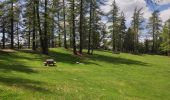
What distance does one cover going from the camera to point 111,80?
32.5 metres

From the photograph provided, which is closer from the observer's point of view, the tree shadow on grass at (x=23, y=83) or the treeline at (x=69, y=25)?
the tree shadow on grass at (x=23, y=83)

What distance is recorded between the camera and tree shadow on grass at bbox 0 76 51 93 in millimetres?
22552

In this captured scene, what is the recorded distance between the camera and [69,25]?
67500 millimetres

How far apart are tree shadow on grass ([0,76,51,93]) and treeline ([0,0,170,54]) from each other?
85.3 ft

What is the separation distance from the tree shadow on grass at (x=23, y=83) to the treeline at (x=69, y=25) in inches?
1024

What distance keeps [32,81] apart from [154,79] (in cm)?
1695

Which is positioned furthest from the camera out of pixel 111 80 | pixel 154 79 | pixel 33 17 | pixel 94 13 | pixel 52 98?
pixel 94 13

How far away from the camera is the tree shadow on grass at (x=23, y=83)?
22552mm

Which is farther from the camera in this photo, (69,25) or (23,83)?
(69,25)

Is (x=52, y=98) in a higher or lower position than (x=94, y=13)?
lower

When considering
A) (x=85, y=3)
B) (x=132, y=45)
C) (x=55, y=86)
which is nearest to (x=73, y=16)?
(x=85, y=3)

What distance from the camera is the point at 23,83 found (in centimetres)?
2406

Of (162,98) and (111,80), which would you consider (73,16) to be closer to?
(111,80)

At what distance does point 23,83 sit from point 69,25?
144ft
